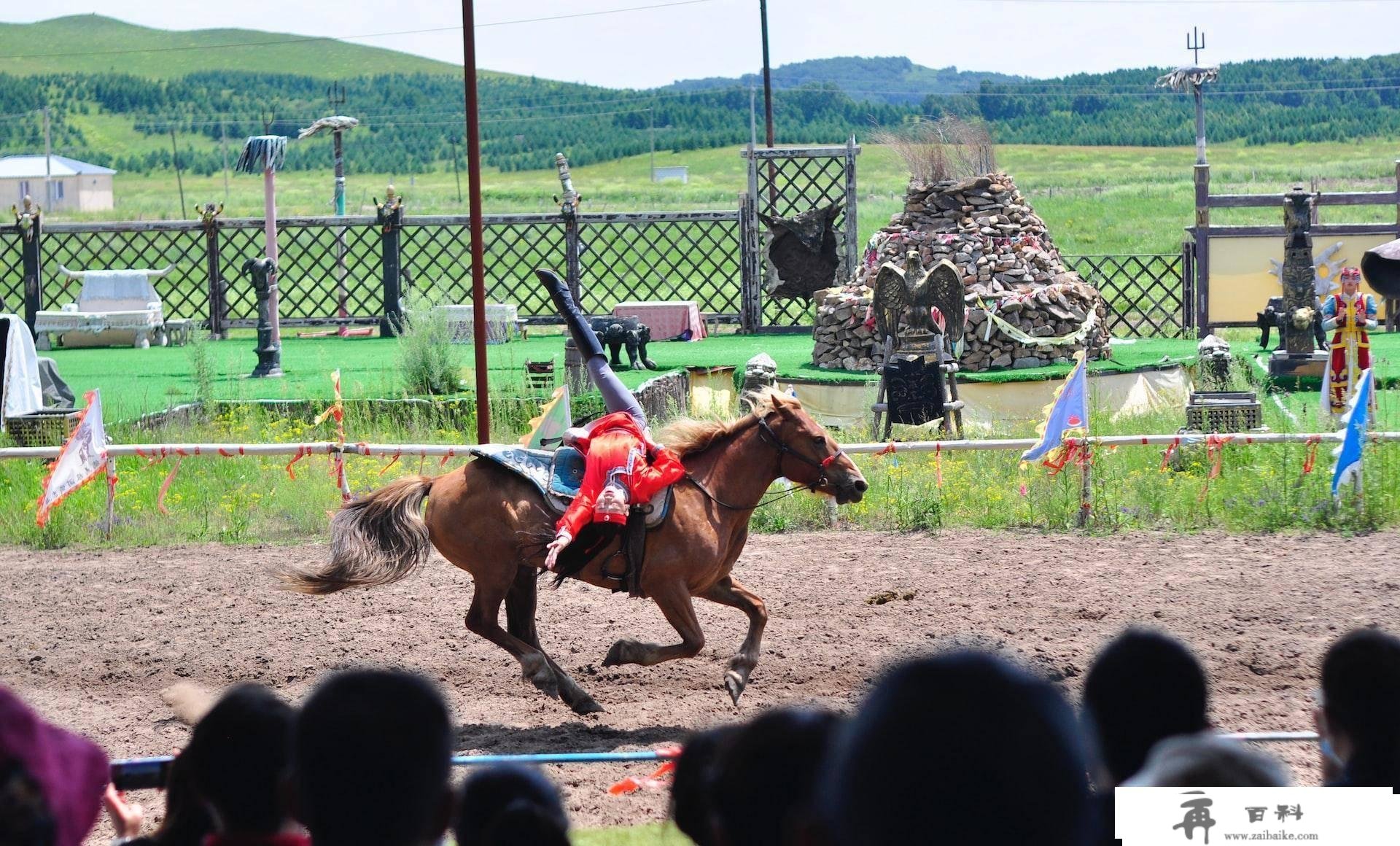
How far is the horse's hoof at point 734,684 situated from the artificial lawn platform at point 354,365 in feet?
23.7

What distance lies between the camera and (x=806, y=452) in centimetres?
662

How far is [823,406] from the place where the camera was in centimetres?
1470

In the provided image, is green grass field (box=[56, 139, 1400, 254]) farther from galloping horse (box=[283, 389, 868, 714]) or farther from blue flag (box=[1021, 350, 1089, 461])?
galloping horse (box=[283, 389, 868, 714])

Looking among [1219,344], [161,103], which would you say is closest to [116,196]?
[161,103]

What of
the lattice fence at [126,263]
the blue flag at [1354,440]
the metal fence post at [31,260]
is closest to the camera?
the blue flag at [1354,440]

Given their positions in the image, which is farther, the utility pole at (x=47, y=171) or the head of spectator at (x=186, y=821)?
the utility pole at (x=47, y=171)

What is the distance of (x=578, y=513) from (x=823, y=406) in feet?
28.5

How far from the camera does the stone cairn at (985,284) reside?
15109mm

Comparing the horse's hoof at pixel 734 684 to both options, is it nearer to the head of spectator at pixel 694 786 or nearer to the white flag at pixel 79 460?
the head of spectator at pixel 694 786

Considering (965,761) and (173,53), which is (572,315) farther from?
(173,53)

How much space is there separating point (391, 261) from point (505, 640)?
55.1 ft

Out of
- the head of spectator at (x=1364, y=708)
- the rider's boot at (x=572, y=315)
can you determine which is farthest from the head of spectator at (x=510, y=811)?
the rider's boot at (x=572, y=315)

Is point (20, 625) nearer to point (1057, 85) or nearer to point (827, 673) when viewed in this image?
point (827, 673)

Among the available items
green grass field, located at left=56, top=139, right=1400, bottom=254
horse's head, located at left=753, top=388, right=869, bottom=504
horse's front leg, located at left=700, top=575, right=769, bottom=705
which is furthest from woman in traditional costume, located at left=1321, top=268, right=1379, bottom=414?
green grass field, located at left=56, top=139, right=1400, bottom=254
